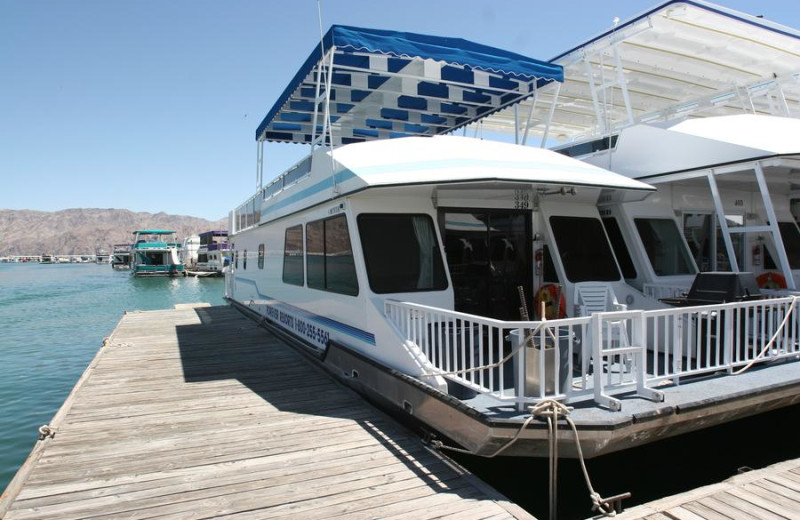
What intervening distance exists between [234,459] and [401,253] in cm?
282

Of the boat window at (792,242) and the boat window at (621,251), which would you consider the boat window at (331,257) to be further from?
the boat window at (792,242)

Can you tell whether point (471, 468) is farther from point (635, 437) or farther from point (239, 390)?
point (239, 390)

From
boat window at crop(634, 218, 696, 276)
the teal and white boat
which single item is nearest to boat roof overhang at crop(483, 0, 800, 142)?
boat window at crop(634, 218, 696, 276)

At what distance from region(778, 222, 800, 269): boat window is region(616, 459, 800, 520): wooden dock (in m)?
6.28

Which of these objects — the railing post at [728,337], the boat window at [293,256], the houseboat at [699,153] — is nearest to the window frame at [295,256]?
the boat window at [293,256]

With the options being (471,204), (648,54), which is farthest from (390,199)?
(648,54)

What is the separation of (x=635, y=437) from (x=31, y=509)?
14.5 feet

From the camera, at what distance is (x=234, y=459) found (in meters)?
4.52

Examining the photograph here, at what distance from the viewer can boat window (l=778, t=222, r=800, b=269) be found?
29.8 ft

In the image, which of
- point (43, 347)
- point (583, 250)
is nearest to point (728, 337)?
point (583, 250)

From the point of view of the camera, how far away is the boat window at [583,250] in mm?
7246

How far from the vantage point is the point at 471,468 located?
16.5ft

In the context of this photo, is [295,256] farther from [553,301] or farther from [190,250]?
[190,250]

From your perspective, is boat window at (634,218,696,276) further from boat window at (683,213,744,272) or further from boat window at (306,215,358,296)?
boat window at (306,215,358,296)
